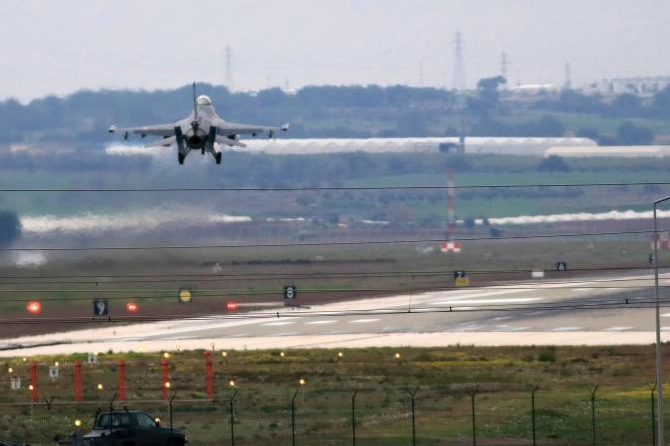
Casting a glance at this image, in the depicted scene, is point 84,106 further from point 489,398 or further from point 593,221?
point 489,398

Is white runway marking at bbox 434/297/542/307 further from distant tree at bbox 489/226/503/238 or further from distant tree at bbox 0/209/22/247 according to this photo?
distant tree at bbox 489/226/503/238

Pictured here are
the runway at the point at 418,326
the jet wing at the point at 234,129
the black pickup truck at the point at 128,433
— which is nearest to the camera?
the black pickup truck at the point at 128,433

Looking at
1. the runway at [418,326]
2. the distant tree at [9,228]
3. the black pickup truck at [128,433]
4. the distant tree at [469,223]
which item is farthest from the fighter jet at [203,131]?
the distant tree at [469,223]

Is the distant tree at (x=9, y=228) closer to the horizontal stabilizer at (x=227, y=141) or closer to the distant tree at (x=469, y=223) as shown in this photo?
the horizontal stabilizer at (x=227, y=141)

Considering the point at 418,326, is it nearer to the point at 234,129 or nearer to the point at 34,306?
the point at 34,306

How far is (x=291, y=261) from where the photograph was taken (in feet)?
421

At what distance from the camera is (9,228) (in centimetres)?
9956

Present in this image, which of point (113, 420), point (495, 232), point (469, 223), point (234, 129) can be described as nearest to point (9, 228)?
point (234, 129)

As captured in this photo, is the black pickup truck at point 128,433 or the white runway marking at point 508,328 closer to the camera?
the black pickup truck at point 128,433

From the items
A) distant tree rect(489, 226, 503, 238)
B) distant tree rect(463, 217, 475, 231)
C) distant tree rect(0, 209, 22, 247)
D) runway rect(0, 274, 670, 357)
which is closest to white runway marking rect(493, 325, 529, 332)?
runway rect(0, 274, 670, 357)

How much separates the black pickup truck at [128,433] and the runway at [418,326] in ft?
104

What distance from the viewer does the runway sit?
97.5 meters

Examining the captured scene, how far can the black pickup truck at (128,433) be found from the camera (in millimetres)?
57281

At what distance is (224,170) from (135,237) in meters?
47.0
